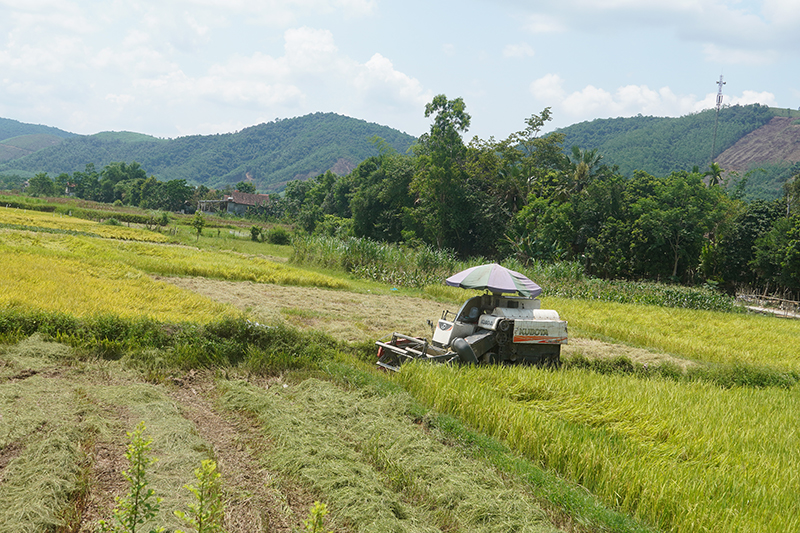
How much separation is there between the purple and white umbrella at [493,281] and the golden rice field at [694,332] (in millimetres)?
5620

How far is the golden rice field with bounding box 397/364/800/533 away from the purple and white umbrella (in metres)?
1.54

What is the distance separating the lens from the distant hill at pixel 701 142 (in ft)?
284

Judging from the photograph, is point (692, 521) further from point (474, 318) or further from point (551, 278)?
point (551, 278)

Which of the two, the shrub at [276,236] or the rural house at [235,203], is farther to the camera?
the rural house at [235,203]

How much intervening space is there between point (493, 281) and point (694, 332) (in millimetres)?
8663

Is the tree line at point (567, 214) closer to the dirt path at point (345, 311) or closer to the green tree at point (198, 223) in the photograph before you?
the green tree at point (198, 223)

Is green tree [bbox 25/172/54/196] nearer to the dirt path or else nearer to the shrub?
the shrub

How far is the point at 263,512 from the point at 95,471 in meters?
1.58

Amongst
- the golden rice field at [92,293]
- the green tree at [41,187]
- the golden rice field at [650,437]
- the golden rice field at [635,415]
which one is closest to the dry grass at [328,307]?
the golden rice field at [92,293]

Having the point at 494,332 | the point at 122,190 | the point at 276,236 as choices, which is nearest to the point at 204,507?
the point at 494,332

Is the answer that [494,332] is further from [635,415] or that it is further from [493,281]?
[635,415]

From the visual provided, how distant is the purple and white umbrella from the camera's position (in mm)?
8792

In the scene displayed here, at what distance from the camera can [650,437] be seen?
18.8ft

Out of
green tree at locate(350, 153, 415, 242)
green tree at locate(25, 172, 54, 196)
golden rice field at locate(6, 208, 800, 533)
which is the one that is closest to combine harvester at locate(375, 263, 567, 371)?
golden rice field at locate(6, 208, 800, 533)
